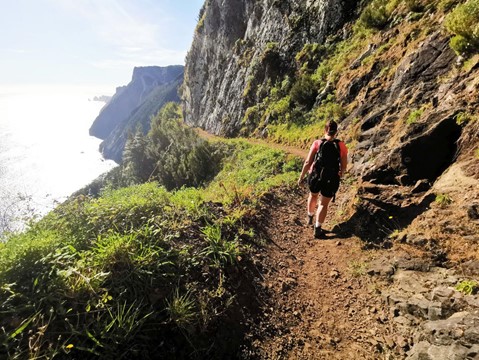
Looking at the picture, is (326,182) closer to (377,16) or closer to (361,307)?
(361,307)

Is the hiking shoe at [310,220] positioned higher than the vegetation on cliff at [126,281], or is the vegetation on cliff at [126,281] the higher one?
the vegetation on cliff at [126,281]

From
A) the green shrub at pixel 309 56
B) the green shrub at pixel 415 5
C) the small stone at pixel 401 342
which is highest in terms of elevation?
the green shrub at pixel 415 5

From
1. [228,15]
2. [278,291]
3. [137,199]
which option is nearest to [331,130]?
[278,291]

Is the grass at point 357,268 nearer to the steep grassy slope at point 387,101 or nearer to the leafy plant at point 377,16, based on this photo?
the steep grassy slope at point 387,101

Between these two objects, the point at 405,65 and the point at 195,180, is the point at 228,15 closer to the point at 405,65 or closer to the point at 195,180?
the point at 195,180

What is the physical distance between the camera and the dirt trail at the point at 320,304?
3805 millimetres

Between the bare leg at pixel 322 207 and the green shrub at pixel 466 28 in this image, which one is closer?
the bare leg at pixel 322 207

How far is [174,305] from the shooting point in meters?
3.74

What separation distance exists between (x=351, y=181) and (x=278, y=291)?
558cm

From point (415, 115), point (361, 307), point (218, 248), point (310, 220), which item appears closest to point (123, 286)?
point (218, 248)

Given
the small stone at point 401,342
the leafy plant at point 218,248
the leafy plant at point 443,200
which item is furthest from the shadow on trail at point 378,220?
the leafy plant at point 218,248

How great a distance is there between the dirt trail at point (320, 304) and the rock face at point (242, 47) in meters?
25.5

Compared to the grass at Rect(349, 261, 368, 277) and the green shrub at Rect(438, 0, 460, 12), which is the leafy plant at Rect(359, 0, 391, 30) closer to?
the green shrub at Rect(438, 0, 460, 12)

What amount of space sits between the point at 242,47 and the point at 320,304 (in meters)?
43.5
